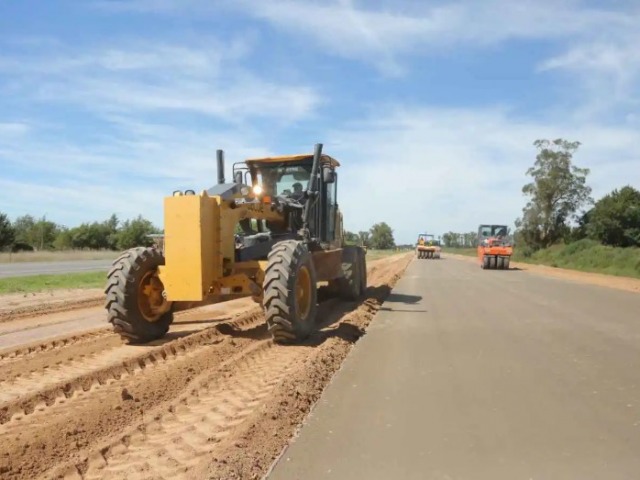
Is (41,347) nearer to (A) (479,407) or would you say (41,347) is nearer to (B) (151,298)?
(B) (151,298)

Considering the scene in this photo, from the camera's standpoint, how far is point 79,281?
22344 millimetres

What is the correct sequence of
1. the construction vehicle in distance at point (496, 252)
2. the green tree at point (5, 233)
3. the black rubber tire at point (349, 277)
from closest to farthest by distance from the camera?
the black rubber tire at point (349, 277), the construction vehicle in distance at point (496, 252), the green tree at point (5, 233)

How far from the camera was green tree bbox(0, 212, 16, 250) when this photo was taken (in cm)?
6062

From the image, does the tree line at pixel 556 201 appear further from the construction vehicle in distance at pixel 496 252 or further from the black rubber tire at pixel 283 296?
the black rubber tire at pixel 283 296

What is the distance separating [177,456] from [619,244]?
5741 centimetres

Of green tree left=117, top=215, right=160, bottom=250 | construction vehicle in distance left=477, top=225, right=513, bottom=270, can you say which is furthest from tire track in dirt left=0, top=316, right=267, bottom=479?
green tree left=117, top=215, right=160, bottom=250

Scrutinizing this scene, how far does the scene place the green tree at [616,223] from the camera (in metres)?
53.6

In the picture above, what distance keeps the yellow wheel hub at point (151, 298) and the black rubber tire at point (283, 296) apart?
189cm

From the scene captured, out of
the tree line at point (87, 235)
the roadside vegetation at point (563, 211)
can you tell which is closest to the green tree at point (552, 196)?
the roadside vegetation at point (563, 211)

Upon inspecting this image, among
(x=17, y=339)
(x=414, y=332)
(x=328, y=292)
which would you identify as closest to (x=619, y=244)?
(x=328, y=292)

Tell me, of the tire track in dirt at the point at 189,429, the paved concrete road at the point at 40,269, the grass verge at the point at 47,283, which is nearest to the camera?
the tire track in dirt at the point at 189,429

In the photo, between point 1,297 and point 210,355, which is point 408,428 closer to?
point 210,355

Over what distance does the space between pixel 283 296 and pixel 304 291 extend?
1117 millimetres

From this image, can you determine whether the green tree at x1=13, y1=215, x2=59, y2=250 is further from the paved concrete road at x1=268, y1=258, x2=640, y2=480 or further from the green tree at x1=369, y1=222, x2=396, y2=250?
the paved concrete road at x1=268, y1=258, x2=640, y2=480
